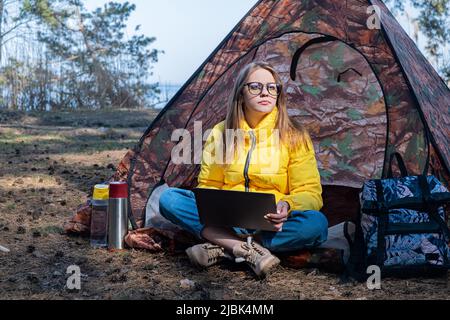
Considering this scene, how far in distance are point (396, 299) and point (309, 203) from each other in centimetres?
76

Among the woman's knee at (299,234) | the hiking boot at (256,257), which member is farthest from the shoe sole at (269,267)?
the woman's knee at (299,234)

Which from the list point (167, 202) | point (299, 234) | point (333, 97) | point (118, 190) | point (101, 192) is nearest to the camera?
point (299, 234)

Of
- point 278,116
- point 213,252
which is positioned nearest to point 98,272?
point 213,252

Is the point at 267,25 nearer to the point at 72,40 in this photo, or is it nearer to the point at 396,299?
Result: the point at 396,299

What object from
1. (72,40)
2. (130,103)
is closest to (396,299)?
(130,103)

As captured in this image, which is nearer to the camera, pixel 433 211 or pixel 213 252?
pixel 433 211

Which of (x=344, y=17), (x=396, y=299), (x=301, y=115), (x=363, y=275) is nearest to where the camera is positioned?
(x=396, y=299)

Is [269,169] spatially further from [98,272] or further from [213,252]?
[98,272]

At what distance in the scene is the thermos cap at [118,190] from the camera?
4094mm

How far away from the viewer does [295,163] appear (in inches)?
148

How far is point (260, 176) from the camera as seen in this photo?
375cm

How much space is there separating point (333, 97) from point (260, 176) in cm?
174

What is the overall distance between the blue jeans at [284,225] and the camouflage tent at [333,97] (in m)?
0.53

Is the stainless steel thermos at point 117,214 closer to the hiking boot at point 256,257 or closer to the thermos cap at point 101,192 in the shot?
the thermos cap at point 101,192
